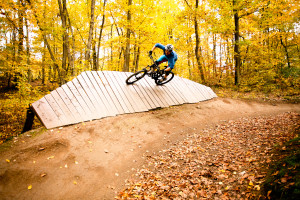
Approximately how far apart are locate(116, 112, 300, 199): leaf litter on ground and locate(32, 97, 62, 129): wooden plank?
11.6 ft

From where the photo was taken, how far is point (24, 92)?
8148 mm

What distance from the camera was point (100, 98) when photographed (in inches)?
272

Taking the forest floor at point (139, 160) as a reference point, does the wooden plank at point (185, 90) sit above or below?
above

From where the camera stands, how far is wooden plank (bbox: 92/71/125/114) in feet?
23.0

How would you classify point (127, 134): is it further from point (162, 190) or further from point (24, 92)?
point (24, 92)

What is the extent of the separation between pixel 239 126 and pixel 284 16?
10.3m

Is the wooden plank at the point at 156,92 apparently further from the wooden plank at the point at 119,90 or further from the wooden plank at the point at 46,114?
the wooden plank at the point at 46,114

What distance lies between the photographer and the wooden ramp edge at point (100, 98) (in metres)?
5.73

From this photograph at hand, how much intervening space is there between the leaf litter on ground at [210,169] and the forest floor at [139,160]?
0.02 meters

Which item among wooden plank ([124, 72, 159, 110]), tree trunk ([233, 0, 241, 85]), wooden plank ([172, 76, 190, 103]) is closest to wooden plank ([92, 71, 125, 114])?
wooden plank ([124, 72, 159, 110])

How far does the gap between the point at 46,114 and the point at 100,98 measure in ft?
7.00

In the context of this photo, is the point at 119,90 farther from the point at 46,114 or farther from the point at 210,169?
the point at 210,169

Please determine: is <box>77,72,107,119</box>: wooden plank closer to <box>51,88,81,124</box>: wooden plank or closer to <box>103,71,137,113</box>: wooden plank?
<box>51,88,81,124</box>: wooden plank

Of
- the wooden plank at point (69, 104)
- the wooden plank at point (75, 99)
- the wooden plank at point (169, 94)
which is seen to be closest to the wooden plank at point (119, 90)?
the wooden plank at point (75, 99)
